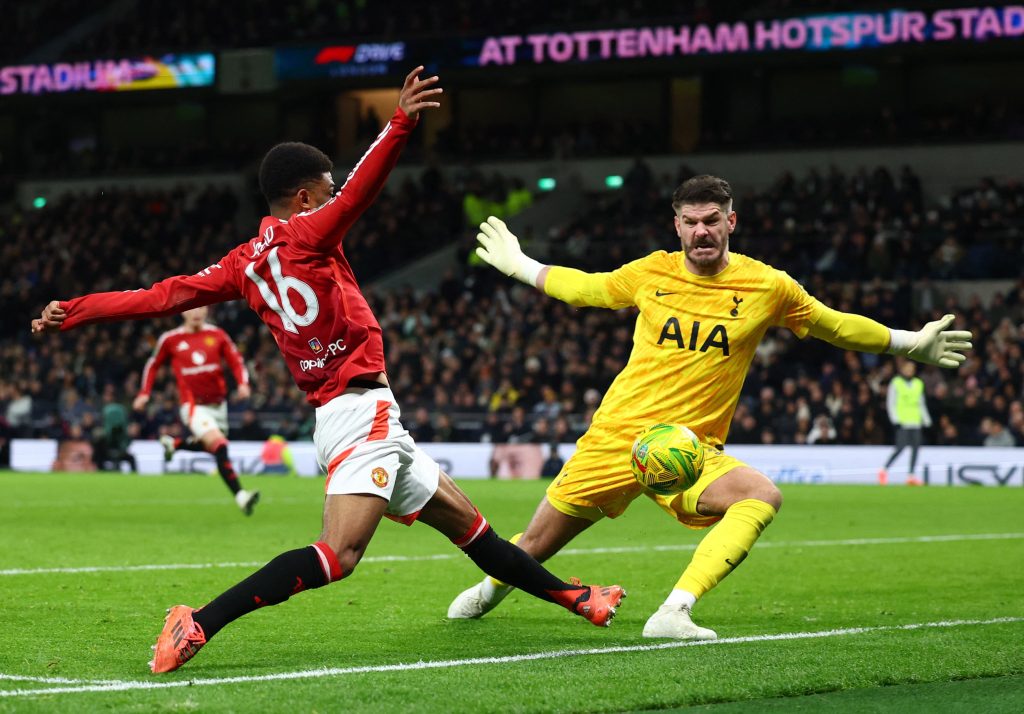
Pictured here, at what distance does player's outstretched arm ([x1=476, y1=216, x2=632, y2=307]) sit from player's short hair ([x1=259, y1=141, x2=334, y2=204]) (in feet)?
3.97

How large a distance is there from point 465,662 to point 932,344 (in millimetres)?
2876

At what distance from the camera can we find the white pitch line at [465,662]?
18.9 ft

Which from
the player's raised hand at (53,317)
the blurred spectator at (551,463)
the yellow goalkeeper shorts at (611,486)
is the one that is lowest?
the blurred spectator at (551,463)

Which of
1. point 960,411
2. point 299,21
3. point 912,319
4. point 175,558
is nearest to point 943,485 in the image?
point 960,411

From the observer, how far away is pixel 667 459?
7.28m

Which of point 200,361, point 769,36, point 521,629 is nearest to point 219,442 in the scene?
point 200,361

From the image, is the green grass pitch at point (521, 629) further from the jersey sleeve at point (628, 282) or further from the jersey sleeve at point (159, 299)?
the jersey sleeve at point (628, 282)

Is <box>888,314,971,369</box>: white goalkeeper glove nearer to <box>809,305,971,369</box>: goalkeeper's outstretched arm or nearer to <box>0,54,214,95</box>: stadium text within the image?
<box>809,305,971,369</box>: goalkeeper's outstretched arm

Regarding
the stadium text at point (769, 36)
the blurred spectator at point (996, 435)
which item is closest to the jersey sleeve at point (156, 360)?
the blurred spectator at point (996, 435)

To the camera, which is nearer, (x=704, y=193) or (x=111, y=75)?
(x=704, y=193)

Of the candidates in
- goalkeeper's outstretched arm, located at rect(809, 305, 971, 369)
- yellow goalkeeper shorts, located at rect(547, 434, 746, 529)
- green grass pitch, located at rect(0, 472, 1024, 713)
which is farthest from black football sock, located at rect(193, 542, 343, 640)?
goalkeeper's outstretched arm, located at rect(809, 305, 971, 369)

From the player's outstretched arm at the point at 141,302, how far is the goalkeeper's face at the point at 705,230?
2285 mm

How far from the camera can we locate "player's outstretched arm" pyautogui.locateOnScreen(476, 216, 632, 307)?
7.64 meters

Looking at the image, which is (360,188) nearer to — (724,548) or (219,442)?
(724,548)
